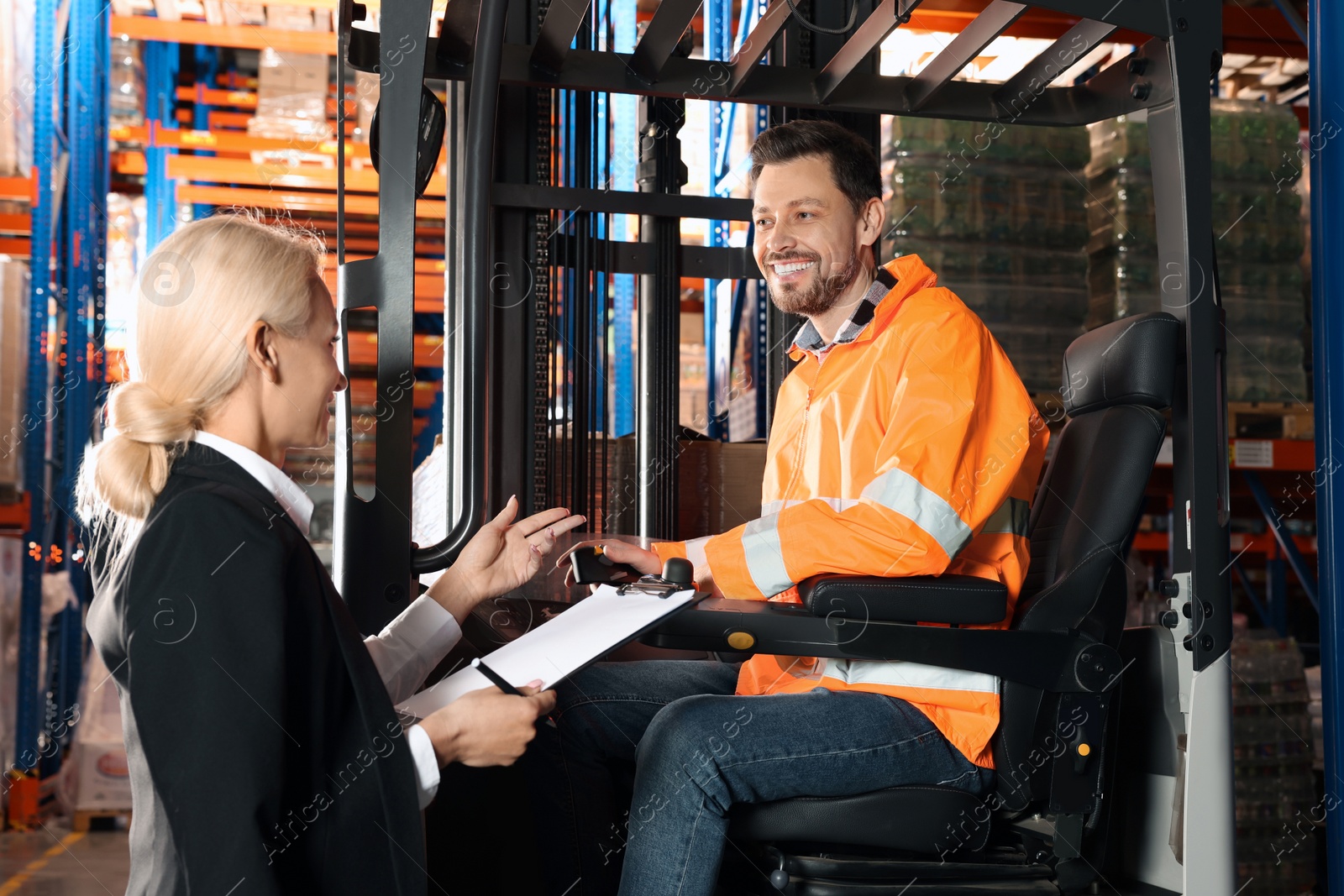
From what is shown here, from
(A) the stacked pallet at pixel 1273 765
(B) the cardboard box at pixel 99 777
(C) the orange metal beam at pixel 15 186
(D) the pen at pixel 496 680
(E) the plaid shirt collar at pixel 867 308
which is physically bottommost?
(B) the cardboard box at pixel 99 777

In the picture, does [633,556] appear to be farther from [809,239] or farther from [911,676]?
[809,239]

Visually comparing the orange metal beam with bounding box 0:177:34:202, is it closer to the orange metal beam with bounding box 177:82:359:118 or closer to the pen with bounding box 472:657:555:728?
the orange metal beam with bounding box 177:82:359:118

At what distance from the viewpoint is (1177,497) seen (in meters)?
2.06

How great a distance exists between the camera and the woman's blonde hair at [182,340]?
5.01 feet

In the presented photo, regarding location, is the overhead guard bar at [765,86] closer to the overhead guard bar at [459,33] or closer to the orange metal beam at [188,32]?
the overhead guard bar at [459,33]

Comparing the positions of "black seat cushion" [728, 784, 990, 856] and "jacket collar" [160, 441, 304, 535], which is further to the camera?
"black seat cushion" [728, 784, 990, 856]

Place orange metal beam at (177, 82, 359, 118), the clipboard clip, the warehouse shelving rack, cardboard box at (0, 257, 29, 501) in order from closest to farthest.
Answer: the clipboard clip < cardboard box at (0, 257, 29, 501) < the warehouse shelving rack < orange metal beam at (177, 82, 359, 118)

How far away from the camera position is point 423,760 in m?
1.58

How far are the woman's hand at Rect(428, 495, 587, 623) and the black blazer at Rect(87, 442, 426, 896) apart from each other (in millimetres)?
563

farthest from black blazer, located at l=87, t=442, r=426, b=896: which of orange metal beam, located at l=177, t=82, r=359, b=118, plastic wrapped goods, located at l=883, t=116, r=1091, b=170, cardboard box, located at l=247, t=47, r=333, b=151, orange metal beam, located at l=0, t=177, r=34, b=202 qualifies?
orange metal beam, located at l=177, t=82, r=359, b=118

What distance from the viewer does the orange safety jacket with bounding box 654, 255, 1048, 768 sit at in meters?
1.92

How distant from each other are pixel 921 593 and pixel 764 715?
32cm

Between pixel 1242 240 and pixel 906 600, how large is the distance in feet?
12.1

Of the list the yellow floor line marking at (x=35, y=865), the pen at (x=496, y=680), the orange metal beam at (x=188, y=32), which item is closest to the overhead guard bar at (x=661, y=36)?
the pen at (x=496, y=680)
